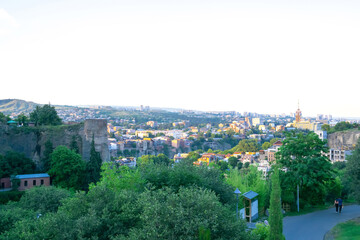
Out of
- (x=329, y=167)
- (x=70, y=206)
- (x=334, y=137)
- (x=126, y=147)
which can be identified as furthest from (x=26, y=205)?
(x=126, y=147)

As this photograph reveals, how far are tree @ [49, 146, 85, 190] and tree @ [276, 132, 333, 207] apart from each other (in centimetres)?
1164

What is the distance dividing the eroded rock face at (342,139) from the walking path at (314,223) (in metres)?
40.6

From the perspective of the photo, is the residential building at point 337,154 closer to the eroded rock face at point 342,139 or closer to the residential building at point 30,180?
the eroded rock face at point 342,139

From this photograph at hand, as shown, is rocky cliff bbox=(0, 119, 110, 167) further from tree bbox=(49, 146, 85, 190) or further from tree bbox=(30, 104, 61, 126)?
tree bbox=(30, 104, 61, 126)

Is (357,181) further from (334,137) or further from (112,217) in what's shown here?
(334,137)

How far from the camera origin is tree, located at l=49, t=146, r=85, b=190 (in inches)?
750

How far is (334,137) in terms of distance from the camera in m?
57.5

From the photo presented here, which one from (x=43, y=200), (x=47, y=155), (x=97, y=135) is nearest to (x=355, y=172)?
(x=43, y=200)

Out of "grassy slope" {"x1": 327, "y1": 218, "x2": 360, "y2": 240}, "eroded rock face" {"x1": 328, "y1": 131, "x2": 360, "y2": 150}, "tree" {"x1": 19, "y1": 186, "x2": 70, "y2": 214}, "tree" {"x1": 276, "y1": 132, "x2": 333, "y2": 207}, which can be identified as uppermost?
"tree" {"x1": 276, "y1": 132, "x2": 333, "y2": 207}

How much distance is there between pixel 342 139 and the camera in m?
55.6

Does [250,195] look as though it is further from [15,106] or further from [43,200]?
[15,106]

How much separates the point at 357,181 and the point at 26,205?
13.7 meters

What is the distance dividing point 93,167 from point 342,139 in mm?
49101

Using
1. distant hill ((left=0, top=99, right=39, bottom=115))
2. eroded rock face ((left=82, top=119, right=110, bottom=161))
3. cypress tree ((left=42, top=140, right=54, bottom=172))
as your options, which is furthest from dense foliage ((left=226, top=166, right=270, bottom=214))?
distant hill ((left=0, top=99, right=39, bottom=115))
